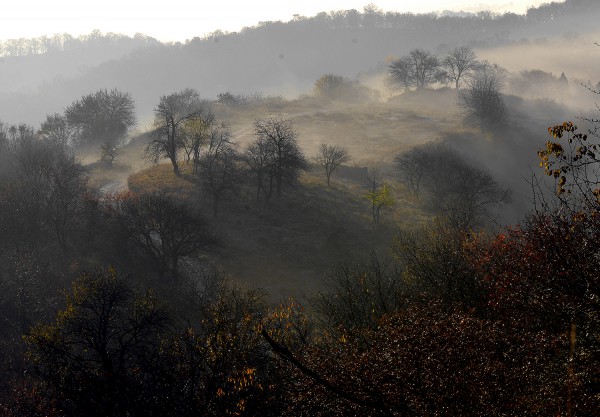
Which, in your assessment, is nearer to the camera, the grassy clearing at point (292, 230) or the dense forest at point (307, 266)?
the dense forest at point (307, 266)

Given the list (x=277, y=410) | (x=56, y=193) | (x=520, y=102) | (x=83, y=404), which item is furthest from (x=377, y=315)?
(x=520, y=102)

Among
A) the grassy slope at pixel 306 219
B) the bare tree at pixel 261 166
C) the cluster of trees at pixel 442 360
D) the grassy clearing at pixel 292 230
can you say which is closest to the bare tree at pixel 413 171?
the grassy slope at pixel 306 219

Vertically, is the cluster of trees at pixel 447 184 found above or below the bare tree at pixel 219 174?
below

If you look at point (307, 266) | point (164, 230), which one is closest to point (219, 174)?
point (164, 230)

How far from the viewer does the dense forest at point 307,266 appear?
13359 mm

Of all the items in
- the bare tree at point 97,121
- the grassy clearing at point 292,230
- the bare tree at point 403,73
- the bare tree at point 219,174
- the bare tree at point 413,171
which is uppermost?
the bare tree at point 403,73

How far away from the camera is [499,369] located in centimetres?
1296

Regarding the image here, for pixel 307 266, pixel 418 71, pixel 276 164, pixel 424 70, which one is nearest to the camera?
pixel 307 266

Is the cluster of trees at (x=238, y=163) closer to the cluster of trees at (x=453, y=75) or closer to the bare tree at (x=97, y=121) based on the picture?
the bare tree at (x=97, y=121)

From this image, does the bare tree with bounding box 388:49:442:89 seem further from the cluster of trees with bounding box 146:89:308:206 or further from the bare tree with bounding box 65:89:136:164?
the bare tree with bounding box 65:89:136:164

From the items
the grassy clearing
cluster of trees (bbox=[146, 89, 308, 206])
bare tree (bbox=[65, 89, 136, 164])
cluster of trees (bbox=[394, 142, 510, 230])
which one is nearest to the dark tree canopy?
cluster of trees (bbox=[146, 89, 308, 206])

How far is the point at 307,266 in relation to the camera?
148ft

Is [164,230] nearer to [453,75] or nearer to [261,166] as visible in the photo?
[261,166]

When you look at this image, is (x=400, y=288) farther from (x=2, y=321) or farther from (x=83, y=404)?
(x=2, y=321)
